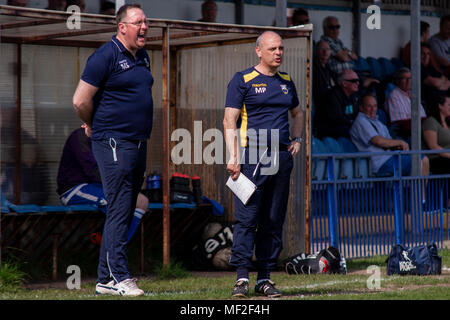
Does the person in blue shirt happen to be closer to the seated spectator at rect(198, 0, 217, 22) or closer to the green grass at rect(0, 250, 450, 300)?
the green grass at rect(0, 250, 450, 300)

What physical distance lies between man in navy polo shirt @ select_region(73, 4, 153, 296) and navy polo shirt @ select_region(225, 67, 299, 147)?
727mm

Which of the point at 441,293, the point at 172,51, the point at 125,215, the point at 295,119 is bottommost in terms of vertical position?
the point at 441,293

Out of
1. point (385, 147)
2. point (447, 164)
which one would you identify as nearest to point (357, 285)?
point (385, 147)

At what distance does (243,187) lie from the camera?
745 cm

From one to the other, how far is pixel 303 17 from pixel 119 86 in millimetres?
7083

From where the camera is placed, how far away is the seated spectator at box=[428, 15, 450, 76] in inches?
669

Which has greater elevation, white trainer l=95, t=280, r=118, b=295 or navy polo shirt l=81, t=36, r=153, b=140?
navy polo shirt l=81, t=36, r=153, b=140

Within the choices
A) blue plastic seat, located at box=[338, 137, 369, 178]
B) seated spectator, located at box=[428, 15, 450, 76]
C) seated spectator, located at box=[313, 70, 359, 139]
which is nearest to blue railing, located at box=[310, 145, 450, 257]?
blue plastic seat, located at box=[338, 137, 369, 178]

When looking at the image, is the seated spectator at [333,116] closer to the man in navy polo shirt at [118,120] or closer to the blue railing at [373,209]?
the blue railing at [373,209]

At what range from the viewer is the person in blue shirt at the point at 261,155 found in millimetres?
7516

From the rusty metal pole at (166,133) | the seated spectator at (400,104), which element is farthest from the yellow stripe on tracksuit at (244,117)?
the seated spectator at (400,104)

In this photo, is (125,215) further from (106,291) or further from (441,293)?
(441,293)

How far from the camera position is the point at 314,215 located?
10.6m

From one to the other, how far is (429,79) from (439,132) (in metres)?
1.69
